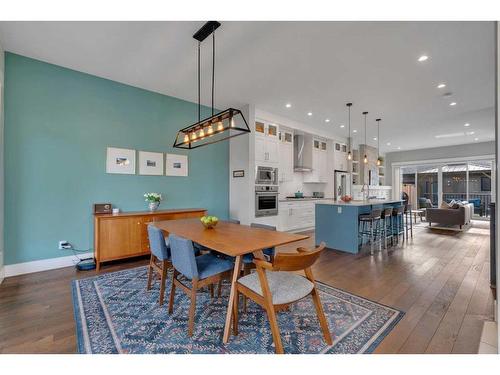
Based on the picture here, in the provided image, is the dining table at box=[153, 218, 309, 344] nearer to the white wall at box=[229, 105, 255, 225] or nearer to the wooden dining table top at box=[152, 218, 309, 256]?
the wooden dining table top at box=[152, 218, 309, 256]

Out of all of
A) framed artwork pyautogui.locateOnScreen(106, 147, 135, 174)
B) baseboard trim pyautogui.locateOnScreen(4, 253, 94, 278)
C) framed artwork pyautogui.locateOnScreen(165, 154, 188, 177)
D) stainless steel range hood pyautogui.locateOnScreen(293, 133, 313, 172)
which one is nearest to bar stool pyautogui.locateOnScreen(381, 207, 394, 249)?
stainless steel range hood pyautogui.locateOnScreen(293, 133, 313, 172)

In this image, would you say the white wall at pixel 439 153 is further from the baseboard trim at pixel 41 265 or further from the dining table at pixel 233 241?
the baseboard trim at pixel 41 265

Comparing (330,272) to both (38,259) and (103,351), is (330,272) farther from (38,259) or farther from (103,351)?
(38,259)

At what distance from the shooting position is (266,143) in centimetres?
534

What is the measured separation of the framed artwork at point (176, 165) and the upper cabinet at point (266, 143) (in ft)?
5.13

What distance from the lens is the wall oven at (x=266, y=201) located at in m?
5.07

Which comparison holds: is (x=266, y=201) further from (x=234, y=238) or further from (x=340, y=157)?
(x=340, y=157)

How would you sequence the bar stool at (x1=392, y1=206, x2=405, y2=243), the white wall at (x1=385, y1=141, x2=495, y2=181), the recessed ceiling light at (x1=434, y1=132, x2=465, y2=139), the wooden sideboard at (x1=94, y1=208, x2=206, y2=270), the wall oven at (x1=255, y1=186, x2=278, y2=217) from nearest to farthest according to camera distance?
1. the wooden sideboard at (x1=94, y1=208, x2=206, y2=270)
2. the wall oven at (x1=255, y1=186, x2=278, y2=217)
3. the bar stool at (x1=392, y1=206, x2=405, y2=243)
4. the recessed ceiling light at (x1=434, y1=132, x2=465, y2=139)
5. the white wall at (x1=385, y1=141, x2=495, y2=181)

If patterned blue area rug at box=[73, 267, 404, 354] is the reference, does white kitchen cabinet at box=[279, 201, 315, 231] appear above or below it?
above

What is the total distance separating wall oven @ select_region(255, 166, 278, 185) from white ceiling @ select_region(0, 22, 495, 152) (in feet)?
4.74

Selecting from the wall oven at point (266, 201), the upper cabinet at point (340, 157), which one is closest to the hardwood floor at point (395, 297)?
the wall oven at point (266, 201)

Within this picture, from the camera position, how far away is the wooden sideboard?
318 centimetres

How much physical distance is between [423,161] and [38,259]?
12151 mm
